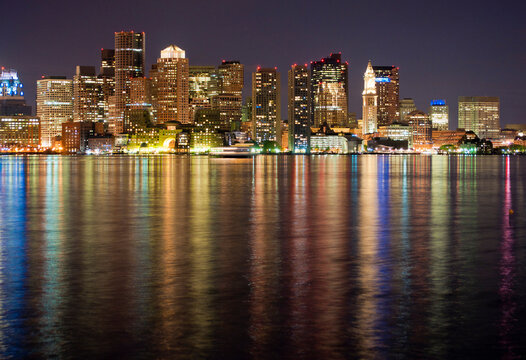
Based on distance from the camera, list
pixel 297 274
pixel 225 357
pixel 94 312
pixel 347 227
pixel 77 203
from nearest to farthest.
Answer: pixel 225 357 → pixel 94 312 → pixel 297 274 → pixel 347 227 → pixel 77 203

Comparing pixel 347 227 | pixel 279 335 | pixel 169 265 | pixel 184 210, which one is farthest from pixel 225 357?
pixel 184 210

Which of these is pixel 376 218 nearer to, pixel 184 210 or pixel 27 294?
pixel 184 210

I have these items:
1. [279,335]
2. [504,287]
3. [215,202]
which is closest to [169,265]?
[279,335]

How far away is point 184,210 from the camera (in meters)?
37.3

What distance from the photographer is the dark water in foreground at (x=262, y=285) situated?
40.3ft

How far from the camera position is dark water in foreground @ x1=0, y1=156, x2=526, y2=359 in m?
12.3

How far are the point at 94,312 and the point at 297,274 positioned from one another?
6271 mm

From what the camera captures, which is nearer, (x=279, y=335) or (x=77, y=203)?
(x=279, y=335)

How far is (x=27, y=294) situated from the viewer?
16.1 m

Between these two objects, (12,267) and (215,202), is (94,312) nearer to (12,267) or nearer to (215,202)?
(12,267)

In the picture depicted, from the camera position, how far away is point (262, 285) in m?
17.0

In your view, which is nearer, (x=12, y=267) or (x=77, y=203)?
(x=12, y=267)

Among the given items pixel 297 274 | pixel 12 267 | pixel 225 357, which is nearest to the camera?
pixel 225 357

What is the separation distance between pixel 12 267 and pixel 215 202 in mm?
23659
